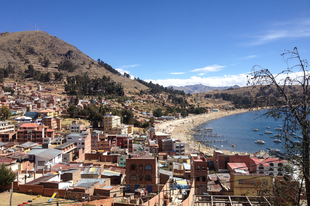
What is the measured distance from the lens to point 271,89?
3170mm

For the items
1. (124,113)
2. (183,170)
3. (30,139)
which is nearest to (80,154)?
(30,139)

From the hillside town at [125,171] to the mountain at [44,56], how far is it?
53.5 metres

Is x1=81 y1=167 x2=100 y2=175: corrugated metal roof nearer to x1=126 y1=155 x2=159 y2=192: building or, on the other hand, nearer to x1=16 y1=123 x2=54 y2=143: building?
x1=126 y1=155 x2=159 y2=192: building

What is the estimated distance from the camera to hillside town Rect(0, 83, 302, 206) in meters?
8.06

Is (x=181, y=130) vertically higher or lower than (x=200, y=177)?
lower

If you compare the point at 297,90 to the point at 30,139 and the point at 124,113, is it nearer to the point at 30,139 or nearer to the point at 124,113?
the point at 30,139

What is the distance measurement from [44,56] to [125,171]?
94.8 meters

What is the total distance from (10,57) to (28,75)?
2202cm

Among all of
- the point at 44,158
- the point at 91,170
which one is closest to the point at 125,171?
the point at 91,170

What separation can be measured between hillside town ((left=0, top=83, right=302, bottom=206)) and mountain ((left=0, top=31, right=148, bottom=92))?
176 ft

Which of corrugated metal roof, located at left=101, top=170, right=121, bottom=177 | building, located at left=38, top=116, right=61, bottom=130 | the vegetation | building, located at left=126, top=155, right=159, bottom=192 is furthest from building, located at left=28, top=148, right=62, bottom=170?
building, located at left=38, top=116, right=61, bottom=130

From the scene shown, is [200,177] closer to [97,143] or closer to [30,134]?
[97,143]

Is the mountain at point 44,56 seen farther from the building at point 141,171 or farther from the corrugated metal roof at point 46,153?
the building at point 141,171

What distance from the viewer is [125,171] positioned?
13.4 m
